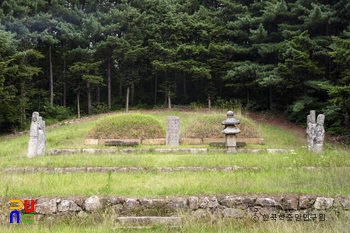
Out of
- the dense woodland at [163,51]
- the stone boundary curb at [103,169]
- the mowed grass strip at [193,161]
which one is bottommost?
the stone boundary curb at [103,169]

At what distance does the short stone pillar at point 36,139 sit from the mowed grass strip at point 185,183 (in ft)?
12.1

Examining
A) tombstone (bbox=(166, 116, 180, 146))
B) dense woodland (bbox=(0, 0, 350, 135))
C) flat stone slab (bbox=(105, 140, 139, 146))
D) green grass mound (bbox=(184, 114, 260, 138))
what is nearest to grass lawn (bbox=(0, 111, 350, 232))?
flat stone slab (bbox=(105, 140, 139, 146))

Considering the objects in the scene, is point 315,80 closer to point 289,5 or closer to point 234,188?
point 289,5

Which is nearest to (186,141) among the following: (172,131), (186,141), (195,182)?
(186,141)

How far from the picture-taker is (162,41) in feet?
88.6

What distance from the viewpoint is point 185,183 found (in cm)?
642

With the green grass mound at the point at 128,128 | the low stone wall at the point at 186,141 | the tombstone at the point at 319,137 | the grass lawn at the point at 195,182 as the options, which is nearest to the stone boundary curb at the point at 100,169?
the grass lawn at the point at 195,182

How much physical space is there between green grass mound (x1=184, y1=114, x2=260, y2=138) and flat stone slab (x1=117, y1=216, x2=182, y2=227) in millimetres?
8848

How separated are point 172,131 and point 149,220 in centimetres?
820

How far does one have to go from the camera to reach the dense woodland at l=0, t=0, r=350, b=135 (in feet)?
66.6

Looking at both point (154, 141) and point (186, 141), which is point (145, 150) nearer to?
point (154, 141)

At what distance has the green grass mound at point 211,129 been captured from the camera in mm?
13773

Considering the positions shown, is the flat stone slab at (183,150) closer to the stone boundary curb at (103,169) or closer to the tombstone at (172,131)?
the tombstone at (172,131)

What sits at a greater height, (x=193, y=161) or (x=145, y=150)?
(x=145, y=150)
